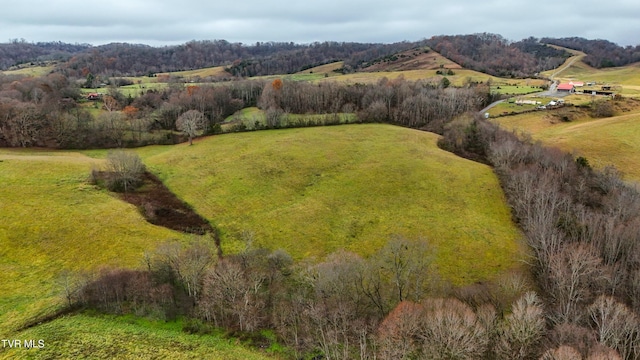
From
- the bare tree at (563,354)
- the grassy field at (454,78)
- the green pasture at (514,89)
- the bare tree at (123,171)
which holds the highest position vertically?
the grassy field at (454,78)

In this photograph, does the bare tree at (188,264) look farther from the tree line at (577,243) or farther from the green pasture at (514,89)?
the green pasture at (514,89)

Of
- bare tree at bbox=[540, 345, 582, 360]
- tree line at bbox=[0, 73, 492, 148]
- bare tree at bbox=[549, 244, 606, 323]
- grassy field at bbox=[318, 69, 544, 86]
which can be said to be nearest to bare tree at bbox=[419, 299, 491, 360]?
bare tree at bbox=[540, 345, 582, 360]

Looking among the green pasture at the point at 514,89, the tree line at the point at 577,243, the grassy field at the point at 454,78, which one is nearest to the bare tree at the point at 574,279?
the tree line at the point at 577,243

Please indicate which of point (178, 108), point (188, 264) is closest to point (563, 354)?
point (188, 264)

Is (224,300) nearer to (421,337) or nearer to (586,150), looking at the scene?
(421,337)

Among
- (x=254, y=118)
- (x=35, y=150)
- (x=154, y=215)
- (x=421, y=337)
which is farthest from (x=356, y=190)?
(x=35, y=150)

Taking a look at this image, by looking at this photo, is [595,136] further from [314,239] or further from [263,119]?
[263,119]

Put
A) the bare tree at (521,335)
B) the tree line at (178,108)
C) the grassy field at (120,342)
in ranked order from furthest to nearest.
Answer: the tree line at (178,108)
the grassy field at (120,342)
the bare tree at (521,335)
